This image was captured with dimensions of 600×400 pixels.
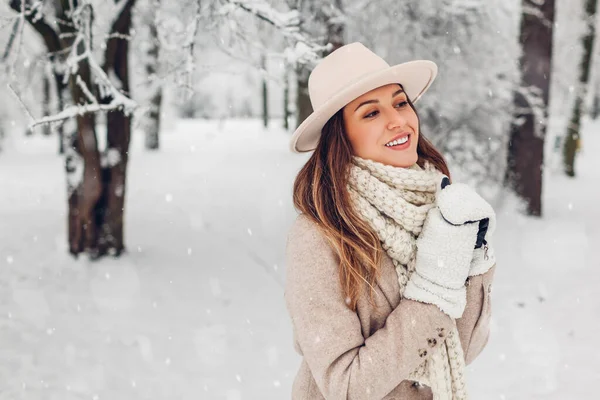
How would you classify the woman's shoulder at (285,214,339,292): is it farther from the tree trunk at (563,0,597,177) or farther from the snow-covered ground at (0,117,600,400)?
the tree trunk at (563,0,597,177)

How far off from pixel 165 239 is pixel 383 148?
22.7ft

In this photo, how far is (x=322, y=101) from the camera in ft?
6.26

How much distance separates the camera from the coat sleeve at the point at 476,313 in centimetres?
182

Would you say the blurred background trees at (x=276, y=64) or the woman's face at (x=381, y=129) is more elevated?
the woman's face at (x=381, y=129)

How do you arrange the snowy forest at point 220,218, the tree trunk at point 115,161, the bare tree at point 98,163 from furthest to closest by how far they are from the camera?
1. the tree trunk at point 115,161
2. the bare tree at point 98,163
3. the snowy forest at point 220,218

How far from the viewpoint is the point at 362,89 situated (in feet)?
5.84

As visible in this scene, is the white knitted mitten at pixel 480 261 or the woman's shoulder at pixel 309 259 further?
the white knitted mitten at pixel 480 261

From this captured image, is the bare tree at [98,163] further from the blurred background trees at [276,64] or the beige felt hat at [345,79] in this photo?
the beige felt hat at [345,79]

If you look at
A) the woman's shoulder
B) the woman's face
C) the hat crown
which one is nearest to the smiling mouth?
the woman's face

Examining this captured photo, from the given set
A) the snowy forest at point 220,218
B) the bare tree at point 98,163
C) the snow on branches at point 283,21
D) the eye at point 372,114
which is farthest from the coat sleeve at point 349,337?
the bare tree at point 98,163

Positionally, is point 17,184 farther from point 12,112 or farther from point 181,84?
point 12,112

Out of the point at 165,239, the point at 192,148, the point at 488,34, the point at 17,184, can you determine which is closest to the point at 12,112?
the point at 192,148

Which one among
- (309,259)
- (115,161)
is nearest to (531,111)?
(115,161)

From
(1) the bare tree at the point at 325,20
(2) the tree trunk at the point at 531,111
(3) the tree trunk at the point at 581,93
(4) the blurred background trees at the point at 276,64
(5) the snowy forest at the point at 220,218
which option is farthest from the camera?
(3) the tree trunk at the point at 581,93
